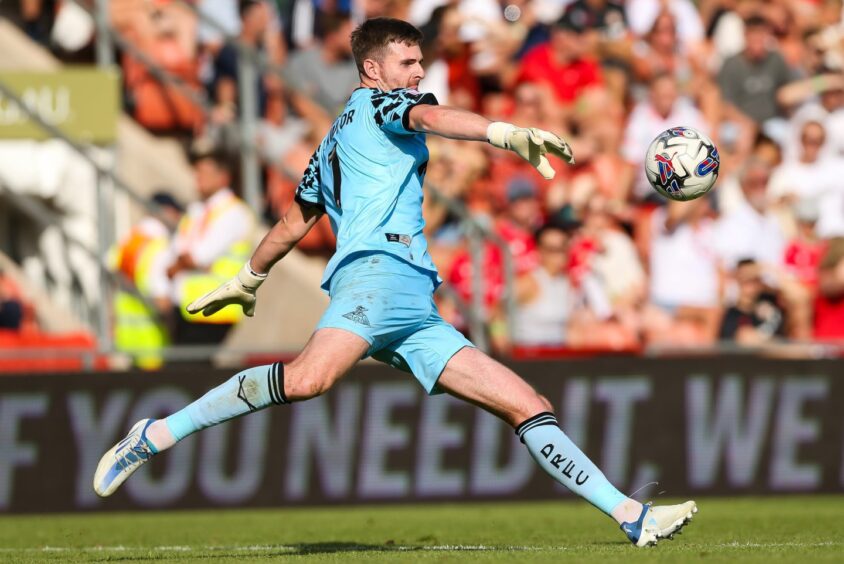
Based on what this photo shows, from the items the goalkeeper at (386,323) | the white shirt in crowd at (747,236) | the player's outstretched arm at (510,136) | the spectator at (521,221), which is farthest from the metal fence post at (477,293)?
the player's outstretched arm at (510,136)

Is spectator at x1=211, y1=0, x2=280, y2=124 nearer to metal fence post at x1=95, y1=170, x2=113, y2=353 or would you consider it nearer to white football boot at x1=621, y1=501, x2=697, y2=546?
metal fence post at x1=95, y1=170, x2=113, y2=353

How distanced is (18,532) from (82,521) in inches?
46.9

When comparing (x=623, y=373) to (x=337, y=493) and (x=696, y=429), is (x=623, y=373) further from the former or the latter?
(x=337, y=493)

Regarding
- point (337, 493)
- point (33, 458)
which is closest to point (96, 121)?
point (33, 458)

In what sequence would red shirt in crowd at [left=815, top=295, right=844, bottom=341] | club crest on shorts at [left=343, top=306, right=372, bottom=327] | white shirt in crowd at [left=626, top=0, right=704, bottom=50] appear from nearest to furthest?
club crest on shorts at [left=343, top=306, right=372, bottom=327] < red shirt in crowd at [left=815, top=295, right=844, bottom=341] < white shirt in crowd at [left=626, top=0, right=704, bottom=50]

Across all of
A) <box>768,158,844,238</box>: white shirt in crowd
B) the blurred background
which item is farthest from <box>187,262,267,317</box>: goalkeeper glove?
<box>768,158,844,238</box>: white shirt in crowd

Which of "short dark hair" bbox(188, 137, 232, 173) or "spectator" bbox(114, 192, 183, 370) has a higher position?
"short dark hair" bbox(188, 137, 232, 173)

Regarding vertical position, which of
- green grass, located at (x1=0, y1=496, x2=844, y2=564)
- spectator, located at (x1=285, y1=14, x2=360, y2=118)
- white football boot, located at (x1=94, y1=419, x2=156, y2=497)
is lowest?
green grass, located at (x1=0, y1=496, x2=844, y2=564)

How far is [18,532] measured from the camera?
36.2 ft

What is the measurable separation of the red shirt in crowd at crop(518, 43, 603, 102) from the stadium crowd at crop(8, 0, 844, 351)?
21 millimetres

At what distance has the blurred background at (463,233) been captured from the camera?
42.7 feet

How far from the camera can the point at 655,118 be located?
Answer: 16.1 metres

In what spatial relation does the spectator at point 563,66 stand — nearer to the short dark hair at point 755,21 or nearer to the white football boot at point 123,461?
the short dark hair at point 755,21

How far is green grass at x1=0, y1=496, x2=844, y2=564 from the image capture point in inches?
310
